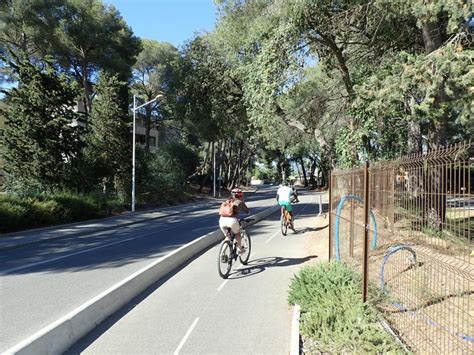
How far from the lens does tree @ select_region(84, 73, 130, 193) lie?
29766mm

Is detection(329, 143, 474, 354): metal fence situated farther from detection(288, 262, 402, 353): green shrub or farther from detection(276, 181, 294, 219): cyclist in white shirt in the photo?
detection(276, 181, 294, 219): cyclist in white shirt

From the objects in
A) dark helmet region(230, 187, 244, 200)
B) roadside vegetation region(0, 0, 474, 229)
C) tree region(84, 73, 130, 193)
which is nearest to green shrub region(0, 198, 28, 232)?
roadside vegetation region(0, 0, 474, 229)

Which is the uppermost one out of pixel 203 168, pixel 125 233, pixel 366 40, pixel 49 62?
pixel 49 62

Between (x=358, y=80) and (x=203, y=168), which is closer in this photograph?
(x=358, y=80)

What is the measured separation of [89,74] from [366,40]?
29.2m

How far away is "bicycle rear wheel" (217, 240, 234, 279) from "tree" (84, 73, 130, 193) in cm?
2290

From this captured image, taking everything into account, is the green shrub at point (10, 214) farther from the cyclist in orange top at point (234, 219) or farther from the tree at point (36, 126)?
the cyclist in orange top at point (234, 219)

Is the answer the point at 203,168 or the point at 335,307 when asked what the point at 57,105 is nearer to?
the point at 335,307

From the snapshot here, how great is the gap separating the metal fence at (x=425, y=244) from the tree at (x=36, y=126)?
786 inches

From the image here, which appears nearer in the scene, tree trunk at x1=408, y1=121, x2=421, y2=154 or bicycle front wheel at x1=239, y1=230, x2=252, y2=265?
bicycle front wheel at x1=239, y1=230, x2=252, y2=265

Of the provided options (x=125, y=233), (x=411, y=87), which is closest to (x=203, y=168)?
(x=125, y=233)

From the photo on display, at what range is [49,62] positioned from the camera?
23.8 meters

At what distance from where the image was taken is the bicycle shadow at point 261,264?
339 inches

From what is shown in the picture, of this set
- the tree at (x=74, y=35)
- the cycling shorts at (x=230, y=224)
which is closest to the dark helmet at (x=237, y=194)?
the cycling shorts at (x=230, y=224)
